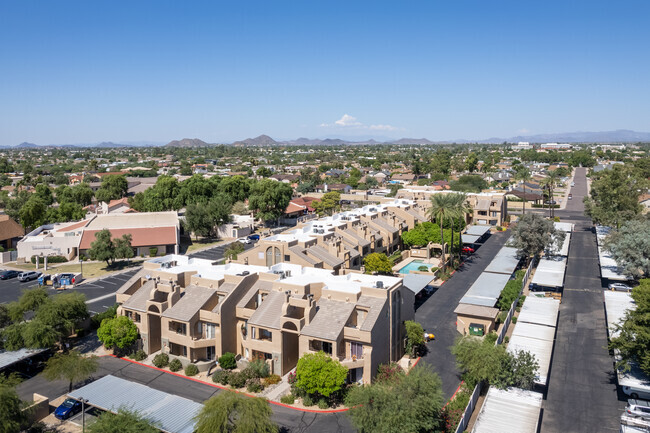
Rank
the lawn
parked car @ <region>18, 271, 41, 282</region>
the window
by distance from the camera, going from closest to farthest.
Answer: the window < parked car @ <region>18, 271, 41, 282</region> < the lawn

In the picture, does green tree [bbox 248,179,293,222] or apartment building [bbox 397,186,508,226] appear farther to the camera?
apartment building [bbox 397,186,508,226]

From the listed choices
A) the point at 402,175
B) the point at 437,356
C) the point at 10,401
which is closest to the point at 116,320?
the point at 10,401

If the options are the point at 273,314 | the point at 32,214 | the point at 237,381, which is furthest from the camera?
the point at 32,214

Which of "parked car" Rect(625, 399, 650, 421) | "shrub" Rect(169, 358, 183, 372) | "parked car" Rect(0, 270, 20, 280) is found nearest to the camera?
"parked car" Rect(625, 399, 650, 421)

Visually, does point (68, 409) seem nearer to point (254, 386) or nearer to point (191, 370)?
point (191, 370)

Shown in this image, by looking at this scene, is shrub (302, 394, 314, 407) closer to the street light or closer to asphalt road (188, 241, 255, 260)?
the street light

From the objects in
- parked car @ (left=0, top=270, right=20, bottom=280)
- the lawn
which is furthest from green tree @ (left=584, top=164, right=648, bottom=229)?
parked car @ (left=0, top=270, right=20, bottom=280)

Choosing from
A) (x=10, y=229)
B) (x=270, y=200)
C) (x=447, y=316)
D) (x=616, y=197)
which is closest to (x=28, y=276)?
(x=10, y=229)
